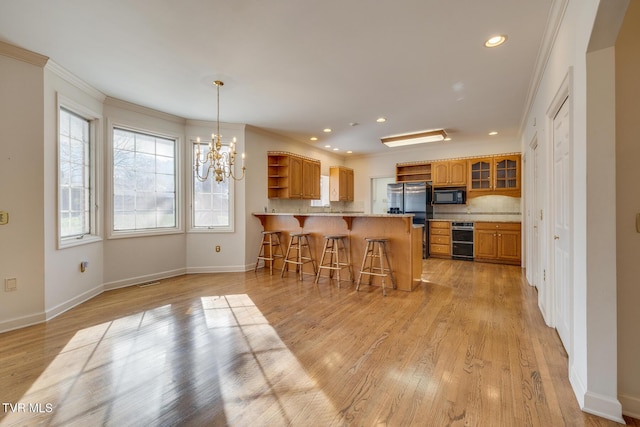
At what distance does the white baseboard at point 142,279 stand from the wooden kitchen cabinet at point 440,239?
518 cm

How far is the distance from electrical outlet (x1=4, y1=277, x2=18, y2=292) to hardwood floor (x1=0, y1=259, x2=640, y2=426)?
16.5 inches

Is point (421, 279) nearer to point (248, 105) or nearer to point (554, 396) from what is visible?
point (554, 396)

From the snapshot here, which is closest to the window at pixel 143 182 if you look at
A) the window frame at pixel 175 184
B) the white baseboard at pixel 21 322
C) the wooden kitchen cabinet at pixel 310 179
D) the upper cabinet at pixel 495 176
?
the window frame at pixel 175 184

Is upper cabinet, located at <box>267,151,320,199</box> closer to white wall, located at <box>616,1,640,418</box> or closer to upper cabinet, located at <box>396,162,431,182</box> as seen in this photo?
upper cabinet, located at <box>396,162,431,182</box>

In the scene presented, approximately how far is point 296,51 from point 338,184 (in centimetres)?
473

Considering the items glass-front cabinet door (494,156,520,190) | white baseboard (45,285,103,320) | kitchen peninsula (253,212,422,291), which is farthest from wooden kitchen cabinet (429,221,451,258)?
white baseboard (45,285,103,320)

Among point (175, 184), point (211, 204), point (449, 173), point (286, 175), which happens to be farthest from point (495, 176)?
point (175, 184)

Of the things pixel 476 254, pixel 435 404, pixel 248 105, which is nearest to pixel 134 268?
pixel 248 105

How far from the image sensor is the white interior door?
2180 millimetres

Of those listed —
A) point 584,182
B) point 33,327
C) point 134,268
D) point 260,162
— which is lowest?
point 33,327

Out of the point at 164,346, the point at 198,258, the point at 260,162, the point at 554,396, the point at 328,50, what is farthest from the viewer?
the point at 260,162

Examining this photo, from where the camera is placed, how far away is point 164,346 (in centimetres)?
236

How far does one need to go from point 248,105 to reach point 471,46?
2858mm

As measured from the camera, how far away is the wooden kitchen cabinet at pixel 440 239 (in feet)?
20.8
